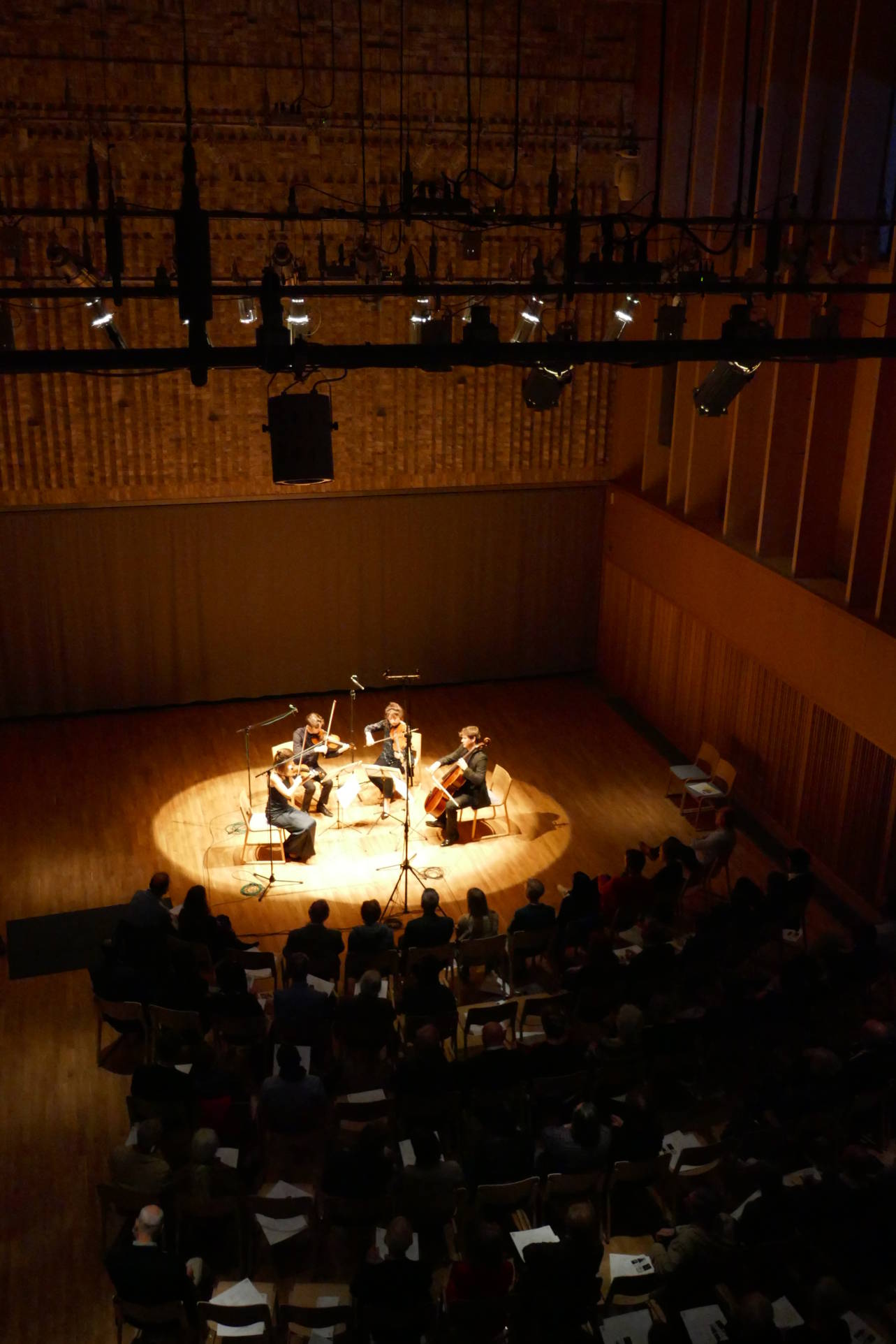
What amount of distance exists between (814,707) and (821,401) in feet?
8.62

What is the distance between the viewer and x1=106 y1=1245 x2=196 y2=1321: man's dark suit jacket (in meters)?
5.53

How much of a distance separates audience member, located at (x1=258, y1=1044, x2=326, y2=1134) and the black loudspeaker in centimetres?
310

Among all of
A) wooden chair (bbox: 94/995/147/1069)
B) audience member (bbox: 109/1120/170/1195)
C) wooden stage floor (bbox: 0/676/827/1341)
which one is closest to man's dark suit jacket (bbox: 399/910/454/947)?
wooden stage floor (bbox: 0/676/827/1341)

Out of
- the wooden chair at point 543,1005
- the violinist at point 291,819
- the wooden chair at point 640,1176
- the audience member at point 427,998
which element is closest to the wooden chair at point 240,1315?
the wooden chair at point 640,1176

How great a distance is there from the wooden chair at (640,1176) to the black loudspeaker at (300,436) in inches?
149

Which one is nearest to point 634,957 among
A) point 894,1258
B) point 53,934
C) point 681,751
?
point 894,1258

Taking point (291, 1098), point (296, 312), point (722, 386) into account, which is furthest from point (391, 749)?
point (291, 1098)

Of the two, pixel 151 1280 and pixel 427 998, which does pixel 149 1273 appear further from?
pixel 427 998

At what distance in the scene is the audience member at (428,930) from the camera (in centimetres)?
866

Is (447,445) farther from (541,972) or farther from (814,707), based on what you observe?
(541,972)

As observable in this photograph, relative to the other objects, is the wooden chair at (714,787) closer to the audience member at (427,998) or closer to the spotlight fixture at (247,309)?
the audience member at (427,998)

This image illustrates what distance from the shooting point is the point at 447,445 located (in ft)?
→ 46.5

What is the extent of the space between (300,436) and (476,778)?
5.53m

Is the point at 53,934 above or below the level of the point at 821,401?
below
